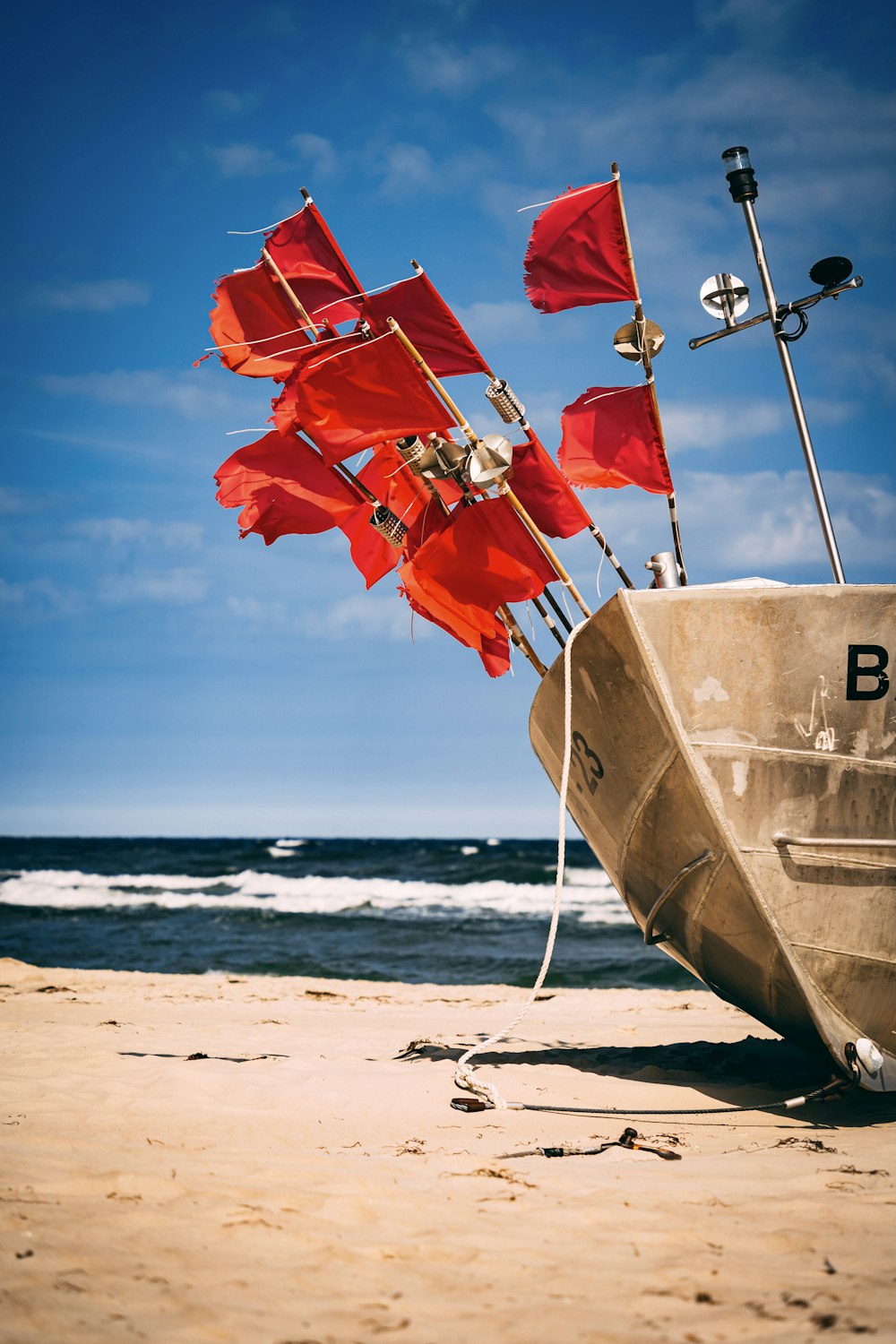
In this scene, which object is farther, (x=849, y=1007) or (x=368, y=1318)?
(x=849, y=1007)

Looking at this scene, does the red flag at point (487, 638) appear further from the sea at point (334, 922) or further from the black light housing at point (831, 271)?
the sea at point (334, 922)

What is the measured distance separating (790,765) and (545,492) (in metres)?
2.02

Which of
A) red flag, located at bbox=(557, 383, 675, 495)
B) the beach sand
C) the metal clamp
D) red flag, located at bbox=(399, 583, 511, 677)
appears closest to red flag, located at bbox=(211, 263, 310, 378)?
red flag, located at bbox=(399, 583, 511, 677)

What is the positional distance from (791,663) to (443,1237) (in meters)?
2.66

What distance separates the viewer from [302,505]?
5633mm

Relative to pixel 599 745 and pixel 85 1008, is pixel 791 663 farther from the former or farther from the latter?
pixel 85 1008

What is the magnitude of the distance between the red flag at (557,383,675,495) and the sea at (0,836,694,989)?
8.62 metres

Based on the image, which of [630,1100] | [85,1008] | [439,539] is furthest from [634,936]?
[439,539]

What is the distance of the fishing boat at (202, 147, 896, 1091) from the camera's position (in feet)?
13.5

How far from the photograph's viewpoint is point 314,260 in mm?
5305

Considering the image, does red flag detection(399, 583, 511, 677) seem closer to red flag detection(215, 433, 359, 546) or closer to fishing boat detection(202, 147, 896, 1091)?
fishing boat detection(202, 147, 896, 1091)

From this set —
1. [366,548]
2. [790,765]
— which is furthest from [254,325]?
[790,765]

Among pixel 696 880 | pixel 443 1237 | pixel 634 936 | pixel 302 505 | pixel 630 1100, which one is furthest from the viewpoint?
pixel 634 936

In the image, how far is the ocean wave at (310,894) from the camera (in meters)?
22.8
